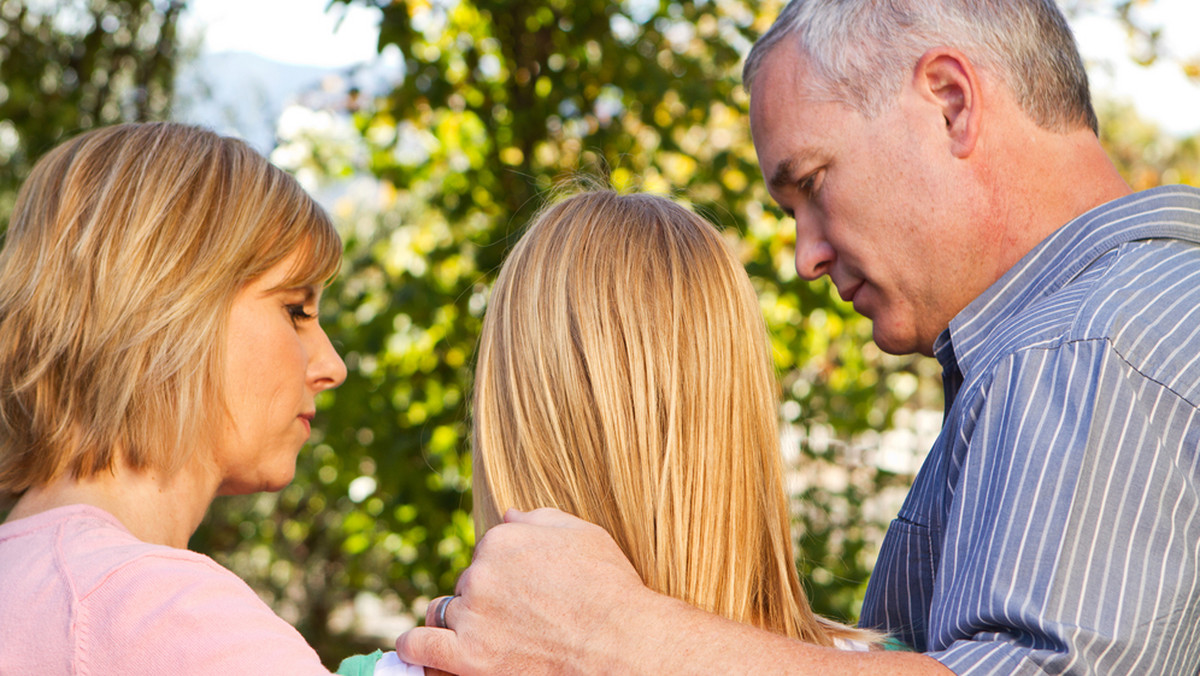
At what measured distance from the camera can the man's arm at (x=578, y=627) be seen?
1.21 meters

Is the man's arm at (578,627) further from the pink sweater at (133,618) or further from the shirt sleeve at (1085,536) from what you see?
the pink sweater at (133,618)

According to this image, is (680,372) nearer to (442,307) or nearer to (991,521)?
(991,521)

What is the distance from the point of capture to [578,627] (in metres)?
1.28

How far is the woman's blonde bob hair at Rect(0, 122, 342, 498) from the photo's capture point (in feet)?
5.62

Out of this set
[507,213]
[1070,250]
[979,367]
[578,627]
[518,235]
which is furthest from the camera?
[507,213]

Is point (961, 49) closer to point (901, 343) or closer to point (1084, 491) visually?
point (901, 343)

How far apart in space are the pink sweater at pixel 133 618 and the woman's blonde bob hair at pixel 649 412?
387 mm

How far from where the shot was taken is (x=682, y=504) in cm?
144

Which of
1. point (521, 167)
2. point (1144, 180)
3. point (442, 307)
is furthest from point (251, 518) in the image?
point (1144, 180)

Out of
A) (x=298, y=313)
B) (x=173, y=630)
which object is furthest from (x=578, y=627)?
(x=298, y=313)

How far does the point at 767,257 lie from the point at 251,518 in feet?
8.96

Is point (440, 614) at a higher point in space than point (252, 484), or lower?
higher

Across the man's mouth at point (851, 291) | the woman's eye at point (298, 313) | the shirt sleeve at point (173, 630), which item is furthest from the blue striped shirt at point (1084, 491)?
the woman's eye at point (298, 313)

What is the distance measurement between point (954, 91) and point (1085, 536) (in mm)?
882
